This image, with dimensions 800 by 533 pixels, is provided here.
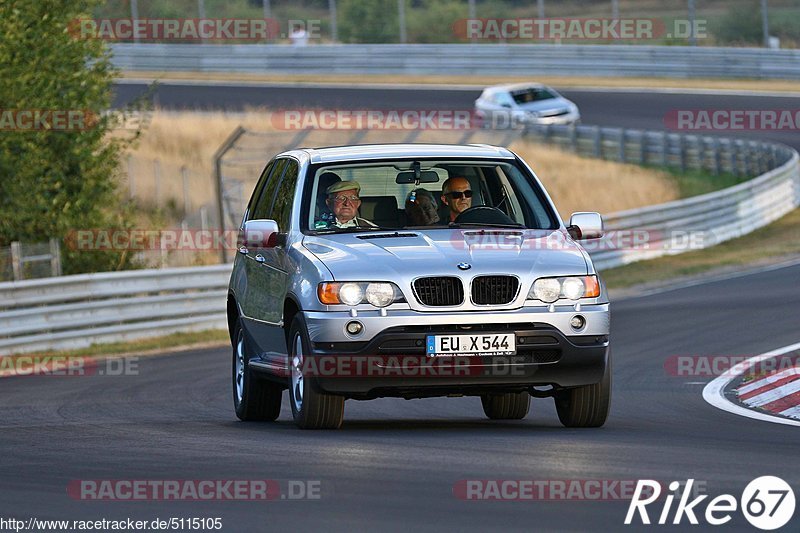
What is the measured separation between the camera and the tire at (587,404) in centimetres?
986

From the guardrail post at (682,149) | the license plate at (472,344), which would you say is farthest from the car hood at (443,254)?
the guardrail post at (682,149)

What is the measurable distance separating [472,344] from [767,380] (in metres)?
4.61

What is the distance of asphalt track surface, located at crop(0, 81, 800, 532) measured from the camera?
6.86 metres

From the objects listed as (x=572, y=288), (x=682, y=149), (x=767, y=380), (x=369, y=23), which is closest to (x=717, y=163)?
(x=682, y=149)

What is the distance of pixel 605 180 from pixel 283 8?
3002 cm

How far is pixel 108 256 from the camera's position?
24.8 metres

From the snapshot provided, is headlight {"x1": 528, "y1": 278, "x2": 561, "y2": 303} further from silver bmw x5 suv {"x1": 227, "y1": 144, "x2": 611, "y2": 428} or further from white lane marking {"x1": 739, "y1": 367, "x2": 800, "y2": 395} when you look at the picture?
white lane marking {"x1": 739, "y1": 367, "x2": 800, "y2": 395}

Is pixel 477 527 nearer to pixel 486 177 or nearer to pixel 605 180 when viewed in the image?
pixel 486 177

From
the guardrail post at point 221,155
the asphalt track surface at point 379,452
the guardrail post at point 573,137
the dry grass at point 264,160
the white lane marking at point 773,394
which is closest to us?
the asphalt track surface at point 379,452

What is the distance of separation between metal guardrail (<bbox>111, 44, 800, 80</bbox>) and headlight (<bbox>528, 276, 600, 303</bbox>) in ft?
132

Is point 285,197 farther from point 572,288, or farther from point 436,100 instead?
point 436,100

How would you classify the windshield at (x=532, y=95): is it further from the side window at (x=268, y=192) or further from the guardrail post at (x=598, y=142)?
the side window at (x=268, y=192)

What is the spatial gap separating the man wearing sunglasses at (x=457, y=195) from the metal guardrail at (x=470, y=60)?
3905 cm

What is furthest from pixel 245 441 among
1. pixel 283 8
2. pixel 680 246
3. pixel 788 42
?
pixel 283 8
